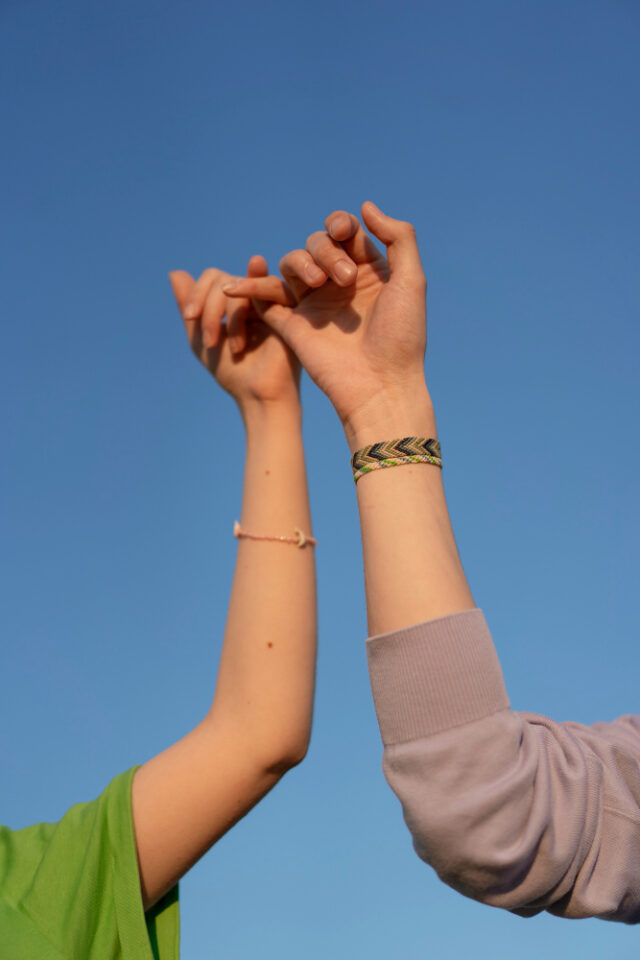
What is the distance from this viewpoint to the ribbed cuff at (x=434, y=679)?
1273mm

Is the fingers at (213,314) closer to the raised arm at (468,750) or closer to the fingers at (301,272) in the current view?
the fingers at (301,272)

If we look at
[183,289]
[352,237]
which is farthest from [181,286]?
[352,237]

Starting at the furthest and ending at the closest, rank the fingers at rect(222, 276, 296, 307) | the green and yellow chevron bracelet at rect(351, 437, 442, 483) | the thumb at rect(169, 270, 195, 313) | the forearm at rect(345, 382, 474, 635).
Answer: the thumb at rect(169, 270, 195, 313), the fingers at rect(222, 276, 296, 307), the green and yellow chevron bracelet at rect(351, 437, 442, 483), the forearm at rect(345, 382, 474, 635)

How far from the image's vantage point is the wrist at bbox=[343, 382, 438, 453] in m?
1.57

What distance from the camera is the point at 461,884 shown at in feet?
4.14

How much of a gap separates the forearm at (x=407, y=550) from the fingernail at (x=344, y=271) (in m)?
0.41

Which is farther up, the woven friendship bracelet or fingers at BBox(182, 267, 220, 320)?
fingers at BBox(182, 267, 220, 320)

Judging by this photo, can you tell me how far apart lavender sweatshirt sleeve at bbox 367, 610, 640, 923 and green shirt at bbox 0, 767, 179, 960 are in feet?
2.09

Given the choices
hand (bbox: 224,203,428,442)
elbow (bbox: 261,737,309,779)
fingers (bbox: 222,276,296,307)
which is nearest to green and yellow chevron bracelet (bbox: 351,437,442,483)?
hand (bbox: 224,203,428,442)

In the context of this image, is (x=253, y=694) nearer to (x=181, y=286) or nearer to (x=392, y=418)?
(x=392, y=418)

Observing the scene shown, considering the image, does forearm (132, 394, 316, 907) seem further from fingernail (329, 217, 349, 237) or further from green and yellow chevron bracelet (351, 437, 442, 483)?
fingernail (329, 217, 349, 237)

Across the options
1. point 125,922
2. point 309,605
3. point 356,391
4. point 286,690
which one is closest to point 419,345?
point 356,391

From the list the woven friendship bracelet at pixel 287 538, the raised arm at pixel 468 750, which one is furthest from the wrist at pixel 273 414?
the raised arm at pixel 468 750

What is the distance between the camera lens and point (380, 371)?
171 cm
